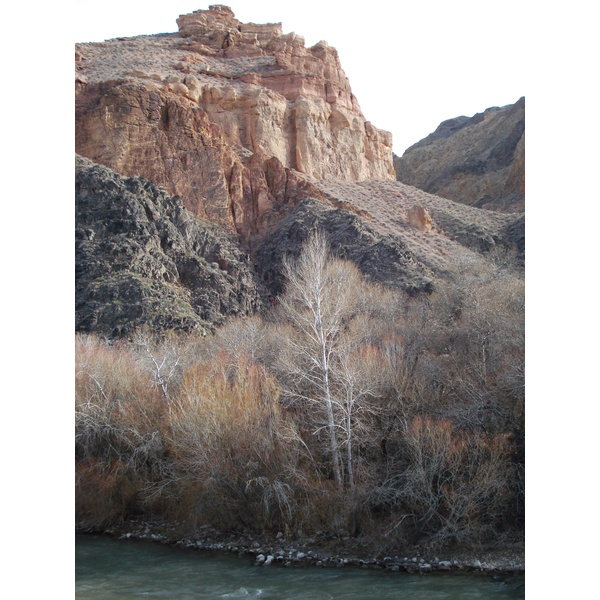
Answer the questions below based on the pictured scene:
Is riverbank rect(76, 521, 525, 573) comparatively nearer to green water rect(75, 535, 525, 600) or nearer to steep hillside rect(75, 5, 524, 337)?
green water rect(75, 535, 525, 600)

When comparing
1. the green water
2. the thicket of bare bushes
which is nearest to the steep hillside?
the thicket of bare bushes

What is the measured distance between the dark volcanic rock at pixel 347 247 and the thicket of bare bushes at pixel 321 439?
18216 mm

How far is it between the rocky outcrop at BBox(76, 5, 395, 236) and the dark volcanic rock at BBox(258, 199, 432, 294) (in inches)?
126

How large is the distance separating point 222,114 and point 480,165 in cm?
3744

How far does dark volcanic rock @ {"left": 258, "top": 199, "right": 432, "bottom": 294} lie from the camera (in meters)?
40.0

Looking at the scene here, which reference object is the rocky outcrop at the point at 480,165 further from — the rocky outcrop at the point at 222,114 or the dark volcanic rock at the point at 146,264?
the dark volcanic rock at the point at 146,264

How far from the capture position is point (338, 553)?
1543 cm

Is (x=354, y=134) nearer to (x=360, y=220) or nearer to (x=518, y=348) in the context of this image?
(x=360, y=220)

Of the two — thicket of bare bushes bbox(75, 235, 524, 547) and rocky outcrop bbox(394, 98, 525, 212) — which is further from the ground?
rocky outcrop bbox(394, 98, 525, 212)

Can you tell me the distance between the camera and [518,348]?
18.6 meters

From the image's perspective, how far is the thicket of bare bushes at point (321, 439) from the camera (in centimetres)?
1580

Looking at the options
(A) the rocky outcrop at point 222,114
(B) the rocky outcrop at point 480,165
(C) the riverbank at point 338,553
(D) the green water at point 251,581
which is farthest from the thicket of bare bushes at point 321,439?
(B) the rocky outcrop at point 480,165

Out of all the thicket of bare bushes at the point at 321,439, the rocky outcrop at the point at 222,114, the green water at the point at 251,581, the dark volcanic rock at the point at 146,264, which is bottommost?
the green water at the point at 251,581
